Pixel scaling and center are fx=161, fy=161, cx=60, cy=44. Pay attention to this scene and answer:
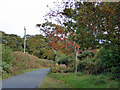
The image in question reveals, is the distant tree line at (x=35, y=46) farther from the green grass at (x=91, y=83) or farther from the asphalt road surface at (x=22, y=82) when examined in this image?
the green grass at (x=91, y=83)

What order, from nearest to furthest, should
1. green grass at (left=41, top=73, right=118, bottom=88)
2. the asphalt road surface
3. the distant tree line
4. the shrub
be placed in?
green grass at (left=41, top=73, right=118, bottom=88), the asphalt road surface, the shrub, the distant tree line

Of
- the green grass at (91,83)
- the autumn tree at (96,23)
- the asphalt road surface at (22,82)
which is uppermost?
the autumn tree at (96,23)

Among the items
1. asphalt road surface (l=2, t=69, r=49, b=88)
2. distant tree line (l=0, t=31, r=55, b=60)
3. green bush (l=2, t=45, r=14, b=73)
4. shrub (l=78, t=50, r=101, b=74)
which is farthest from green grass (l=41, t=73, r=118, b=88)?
distant tree line (l=0, t=31, r=55, b=60)

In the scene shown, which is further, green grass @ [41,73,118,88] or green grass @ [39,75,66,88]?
green grass @ [39,75,66,88]

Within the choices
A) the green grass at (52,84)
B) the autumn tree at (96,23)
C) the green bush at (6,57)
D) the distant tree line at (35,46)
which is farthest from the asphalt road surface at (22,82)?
the distant tree line at (35,46)

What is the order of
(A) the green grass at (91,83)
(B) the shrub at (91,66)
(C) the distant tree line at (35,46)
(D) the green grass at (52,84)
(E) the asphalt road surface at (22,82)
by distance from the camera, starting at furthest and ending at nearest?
(C) the distant tree line at (35,46)
(B) the shrub at (91,66)
(E) the asphalt road surface at (22,82)
(D) the green grass at (52,84)
(A) the green grass at (91,83)

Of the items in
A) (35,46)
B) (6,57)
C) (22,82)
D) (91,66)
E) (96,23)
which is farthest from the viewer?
(35,46)

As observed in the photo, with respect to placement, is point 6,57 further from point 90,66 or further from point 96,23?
point 96,23

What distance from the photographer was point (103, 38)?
28.3ft

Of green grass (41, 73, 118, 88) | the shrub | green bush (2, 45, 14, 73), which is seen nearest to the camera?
green grass (41, 73, 118, 88)

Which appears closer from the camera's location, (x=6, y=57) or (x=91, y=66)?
(x=91, y=66)

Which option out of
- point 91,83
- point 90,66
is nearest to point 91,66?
point 90,66

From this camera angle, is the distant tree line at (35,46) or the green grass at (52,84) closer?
the green grass at (52,84)

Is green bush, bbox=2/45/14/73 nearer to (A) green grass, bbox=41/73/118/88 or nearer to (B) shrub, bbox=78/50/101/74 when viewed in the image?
(A) green grass, bbox=41/73/118/88
